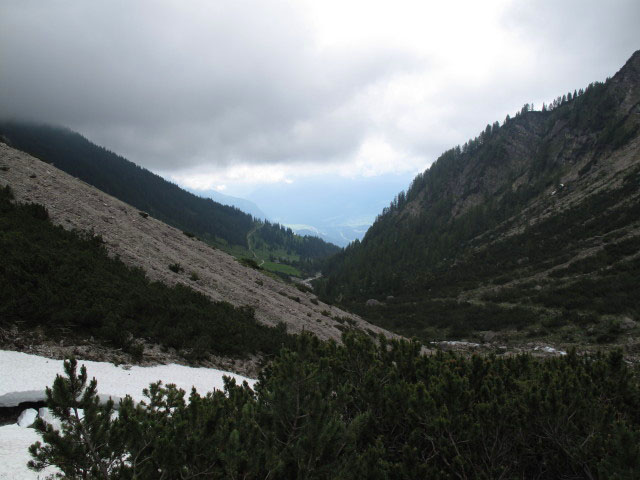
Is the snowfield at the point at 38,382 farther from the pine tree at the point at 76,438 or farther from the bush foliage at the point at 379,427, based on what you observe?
the pine tree at the point at 76,438

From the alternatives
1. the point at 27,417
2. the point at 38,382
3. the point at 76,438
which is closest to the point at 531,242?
the point at 38,382

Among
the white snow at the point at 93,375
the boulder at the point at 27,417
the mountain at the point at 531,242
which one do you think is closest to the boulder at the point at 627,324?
the mountain at the point at 531,242

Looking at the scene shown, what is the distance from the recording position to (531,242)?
5931cm

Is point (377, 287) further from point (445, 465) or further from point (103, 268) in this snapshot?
point (445, 465)

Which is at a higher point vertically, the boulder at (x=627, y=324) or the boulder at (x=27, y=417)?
the boulder at (x=627, y=324)

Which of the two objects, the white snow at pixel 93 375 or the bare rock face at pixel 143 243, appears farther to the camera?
the bare rock face at pixel 143 243

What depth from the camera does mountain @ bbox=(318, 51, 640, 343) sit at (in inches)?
1312

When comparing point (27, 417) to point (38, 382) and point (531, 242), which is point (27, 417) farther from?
point (531, 242)

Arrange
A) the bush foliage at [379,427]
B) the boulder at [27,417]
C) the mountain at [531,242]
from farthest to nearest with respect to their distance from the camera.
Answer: the mountain at [531,242] → the boulder at [27,417] → the bush foliage at [379,427]

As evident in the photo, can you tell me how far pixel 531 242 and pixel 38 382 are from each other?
68.0 meters

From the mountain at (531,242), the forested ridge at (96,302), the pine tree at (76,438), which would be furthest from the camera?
the mountain at (531,242)

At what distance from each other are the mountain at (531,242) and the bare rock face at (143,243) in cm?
2104

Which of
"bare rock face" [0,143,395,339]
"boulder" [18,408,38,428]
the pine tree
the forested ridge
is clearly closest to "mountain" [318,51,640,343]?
"bare rock face" [0,143,395,339]

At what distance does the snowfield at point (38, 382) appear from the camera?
509 cm
